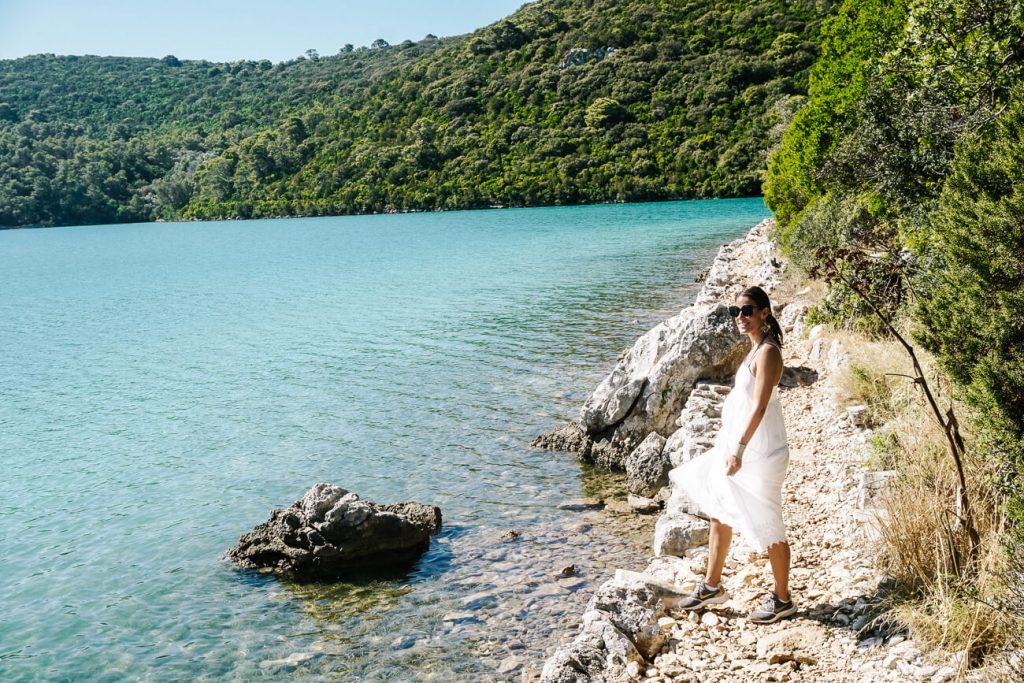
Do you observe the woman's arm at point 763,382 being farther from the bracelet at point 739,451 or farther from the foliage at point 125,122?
the foliage at point 125,122

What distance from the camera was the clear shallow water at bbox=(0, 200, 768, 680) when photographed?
782cm

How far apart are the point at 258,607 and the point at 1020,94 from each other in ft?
29.5

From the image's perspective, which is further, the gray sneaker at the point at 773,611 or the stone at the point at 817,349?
the stone at the point at 817,349

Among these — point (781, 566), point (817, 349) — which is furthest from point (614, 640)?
point (817, 349)

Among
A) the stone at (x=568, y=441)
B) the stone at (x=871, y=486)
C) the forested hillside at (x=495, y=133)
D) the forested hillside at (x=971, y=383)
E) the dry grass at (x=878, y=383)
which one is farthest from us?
the forested hillside at (x=495, y=133)

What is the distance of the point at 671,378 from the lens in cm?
1188

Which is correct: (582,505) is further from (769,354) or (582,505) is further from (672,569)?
(769,354)

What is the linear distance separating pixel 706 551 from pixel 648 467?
124 inches

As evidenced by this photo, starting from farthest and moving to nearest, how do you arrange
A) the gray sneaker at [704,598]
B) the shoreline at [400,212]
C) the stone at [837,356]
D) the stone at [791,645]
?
the shoreline at [400,212] → the stone at [837,356] → the gray sneaker at [704,598] → the stone at [791,645]

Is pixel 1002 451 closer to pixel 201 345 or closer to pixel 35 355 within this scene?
pixel 201 345

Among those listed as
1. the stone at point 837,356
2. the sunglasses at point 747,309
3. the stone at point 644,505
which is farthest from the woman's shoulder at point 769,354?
the stone at point 837,356

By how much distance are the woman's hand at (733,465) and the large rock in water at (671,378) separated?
630 centimetres

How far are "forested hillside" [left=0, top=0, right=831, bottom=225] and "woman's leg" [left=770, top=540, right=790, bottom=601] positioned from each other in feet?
230

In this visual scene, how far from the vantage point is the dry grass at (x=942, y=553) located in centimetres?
431
